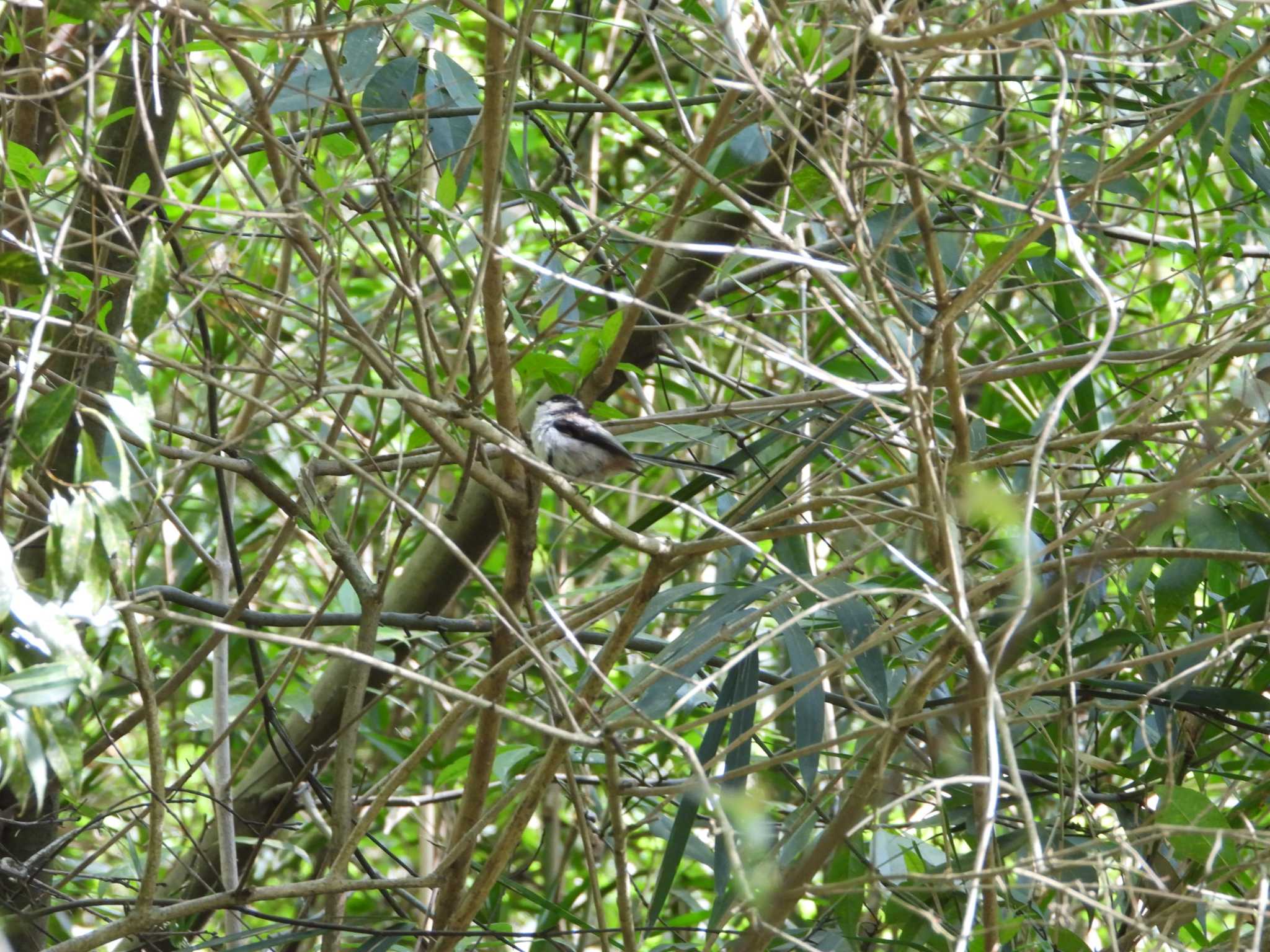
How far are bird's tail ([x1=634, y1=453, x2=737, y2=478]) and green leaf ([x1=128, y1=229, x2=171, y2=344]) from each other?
1.64 meters

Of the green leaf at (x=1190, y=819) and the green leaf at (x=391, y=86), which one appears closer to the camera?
the green leaf at (x=1190, y=819)

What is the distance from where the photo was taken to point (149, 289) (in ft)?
6.47

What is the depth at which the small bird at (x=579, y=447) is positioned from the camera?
11.7ft

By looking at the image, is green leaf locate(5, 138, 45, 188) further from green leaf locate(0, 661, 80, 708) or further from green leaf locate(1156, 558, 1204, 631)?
green leaf locate(1156, 558, 1204, 631)

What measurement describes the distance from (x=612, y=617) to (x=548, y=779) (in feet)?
8.74

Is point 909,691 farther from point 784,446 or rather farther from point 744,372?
point 744,372

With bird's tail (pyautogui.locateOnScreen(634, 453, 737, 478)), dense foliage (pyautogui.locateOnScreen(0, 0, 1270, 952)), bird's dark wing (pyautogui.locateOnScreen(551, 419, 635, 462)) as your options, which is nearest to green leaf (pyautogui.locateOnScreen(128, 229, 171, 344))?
dense foliage (pyautogui.locateOnScreen(0, 0, 1270, 952))

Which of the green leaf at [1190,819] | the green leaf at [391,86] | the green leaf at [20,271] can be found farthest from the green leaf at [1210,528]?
the green leaf at [20,271]

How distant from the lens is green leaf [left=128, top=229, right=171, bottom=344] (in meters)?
1.96

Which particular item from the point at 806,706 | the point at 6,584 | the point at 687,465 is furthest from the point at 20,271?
the point at 687,465

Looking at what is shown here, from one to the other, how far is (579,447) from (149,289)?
233 cm

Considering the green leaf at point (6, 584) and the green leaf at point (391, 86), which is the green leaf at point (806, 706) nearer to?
the green leaf at point (6, 584)

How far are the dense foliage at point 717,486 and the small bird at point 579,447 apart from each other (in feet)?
0.30

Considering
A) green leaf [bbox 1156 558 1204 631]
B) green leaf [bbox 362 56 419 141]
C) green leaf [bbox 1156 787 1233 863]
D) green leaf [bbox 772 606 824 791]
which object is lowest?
green leaf [bbox 1156 787 1233 863]
